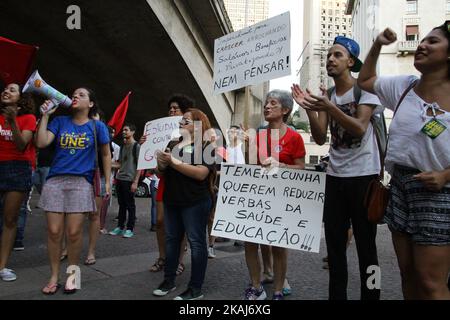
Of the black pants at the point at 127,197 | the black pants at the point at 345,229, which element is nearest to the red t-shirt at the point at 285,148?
the black pants at the point at 345,229

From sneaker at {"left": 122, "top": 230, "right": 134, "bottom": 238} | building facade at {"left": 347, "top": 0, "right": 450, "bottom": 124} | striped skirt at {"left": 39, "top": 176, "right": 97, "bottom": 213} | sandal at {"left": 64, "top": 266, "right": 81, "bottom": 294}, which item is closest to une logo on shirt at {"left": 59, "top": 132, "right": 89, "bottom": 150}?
striped skirt at {"left": 39, "top": 176, "right": 97, "bottom": 213}

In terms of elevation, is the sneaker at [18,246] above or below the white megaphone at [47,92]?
below

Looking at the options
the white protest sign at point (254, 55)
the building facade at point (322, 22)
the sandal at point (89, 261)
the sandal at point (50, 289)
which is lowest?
the sandal at point (89, 261)

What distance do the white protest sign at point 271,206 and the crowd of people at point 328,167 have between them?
0.47 feet

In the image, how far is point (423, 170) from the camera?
7.27 ft

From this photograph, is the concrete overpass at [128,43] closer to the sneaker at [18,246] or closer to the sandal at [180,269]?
the sneaker at [18,246]

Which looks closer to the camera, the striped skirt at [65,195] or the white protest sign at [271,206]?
the white protest sign at [271,206]

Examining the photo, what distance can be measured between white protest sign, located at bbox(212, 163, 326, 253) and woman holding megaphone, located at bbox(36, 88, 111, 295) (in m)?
1.30

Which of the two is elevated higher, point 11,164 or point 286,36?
point 286,36

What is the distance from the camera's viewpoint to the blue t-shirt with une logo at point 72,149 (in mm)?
3682

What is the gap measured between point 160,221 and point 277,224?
1.68 m

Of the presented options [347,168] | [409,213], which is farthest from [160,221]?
[409,213]

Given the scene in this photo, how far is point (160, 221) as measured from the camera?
4.51 m
